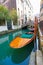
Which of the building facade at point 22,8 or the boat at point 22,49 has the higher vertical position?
the building facade at point 22,8

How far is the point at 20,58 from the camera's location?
10.9 ft

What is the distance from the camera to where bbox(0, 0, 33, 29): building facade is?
11490mm

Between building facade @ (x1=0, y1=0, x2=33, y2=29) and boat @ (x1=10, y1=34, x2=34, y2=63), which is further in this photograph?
building facade @ (x1=0, y1=0, x2=33, y2=29)

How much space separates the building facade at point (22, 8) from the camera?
11490mm

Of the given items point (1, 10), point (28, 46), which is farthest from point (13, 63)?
point (1, 10)

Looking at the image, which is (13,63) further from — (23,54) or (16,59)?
(23,54)

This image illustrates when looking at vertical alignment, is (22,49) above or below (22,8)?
below

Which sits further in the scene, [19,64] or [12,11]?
[12,11]

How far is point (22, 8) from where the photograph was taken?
13523 mm

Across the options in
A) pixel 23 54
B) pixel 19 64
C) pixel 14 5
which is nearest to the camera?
pixel 19 64

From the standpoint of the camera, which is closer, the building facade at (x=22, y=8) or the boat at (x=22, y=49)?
the boat at (x=22, y=49)

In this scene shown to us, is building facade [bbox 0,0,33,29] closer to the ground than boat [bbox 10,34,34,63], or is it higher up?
higher up

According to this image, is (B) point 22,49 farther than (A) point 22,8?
No

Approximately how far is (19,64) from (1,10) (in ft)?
19.8
